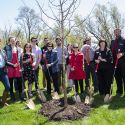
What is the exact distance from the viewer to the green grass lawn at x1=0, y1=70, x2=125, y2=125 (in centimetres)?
830

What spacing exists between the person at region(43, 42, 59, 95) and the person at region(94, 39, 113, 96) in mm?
1528

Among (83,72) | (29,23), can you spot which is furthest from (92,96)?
(29,23)

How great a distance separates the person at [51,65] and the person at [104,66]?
153 cm

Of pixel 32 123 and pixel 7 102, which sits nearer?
pixel 32 123

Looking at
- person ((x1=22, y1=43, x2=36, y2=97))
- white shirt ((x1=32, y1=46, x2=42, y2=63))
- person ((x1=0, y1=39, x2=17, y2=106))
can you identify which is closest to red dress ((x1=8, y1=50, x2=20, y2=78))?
person ((x1=22, y1=43, x2=36, y2=97))

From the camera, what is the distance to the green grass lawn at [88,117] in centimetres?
830

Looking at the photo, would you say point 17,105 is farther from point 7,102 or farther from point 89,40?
point 89,40

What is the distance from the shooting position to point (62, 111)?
883 centimetres

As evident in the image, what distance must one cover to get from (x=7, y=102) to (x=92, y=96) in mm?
2885

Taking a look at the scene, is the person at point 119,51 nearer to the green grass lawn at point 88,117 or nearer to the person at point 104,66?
the person at point 104,66

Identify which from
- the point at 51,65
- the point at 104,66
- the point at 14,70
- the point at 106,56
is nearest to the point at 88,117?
the point at 104,66

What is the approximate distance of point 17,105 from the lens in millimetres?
10117

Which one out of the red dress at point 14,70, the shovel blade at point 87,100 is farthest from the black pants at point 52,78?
the shovel blade at point 87,100

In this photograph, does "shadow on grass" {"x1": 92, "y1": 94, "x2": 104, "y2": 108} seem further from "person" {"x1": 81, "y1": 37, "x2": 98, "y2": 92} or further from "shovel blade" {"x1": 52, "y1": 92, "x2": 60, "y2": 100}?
"shovel blade" {"x1": 52, "y1": 92, "x2": 60, "y2": 100}
